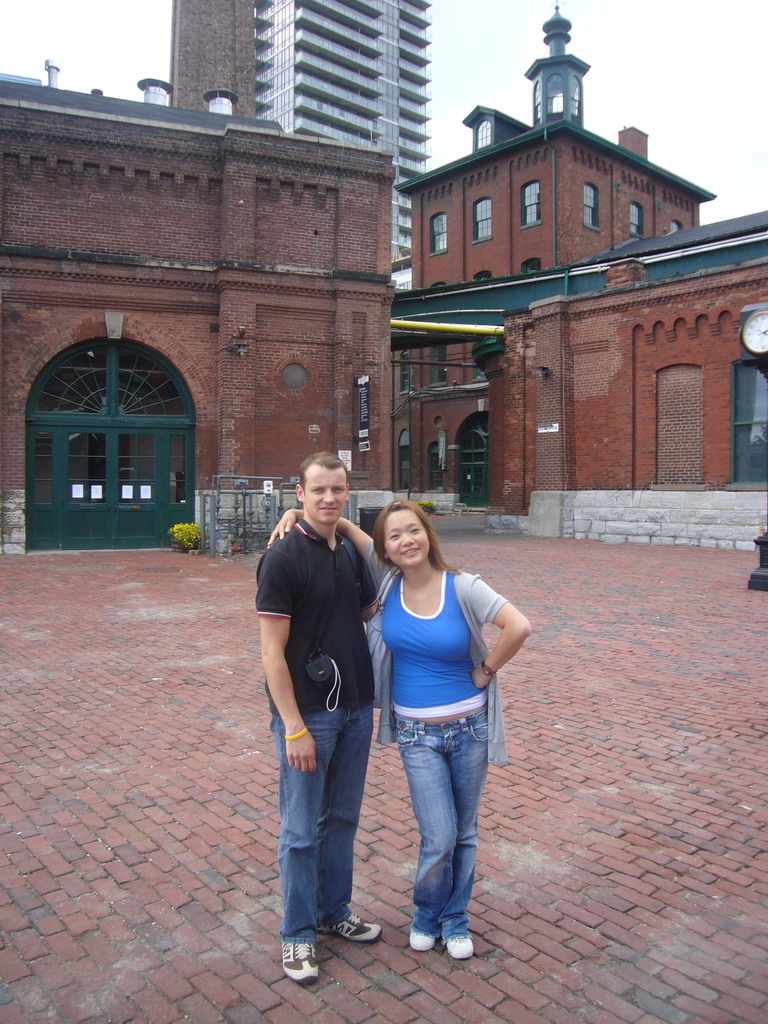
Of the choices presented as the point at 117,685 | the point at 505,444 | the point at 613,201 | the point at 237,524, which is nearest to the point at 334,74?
the point at 613,201

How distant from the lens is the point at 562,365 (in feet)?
67.6

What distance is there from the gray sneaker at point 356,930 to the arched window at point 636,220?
40991 millimetres

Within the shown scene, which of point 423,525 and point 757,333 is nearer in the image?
point 423,525

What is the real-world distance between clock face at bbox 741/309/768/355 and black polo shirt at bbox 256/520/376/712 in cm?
1054

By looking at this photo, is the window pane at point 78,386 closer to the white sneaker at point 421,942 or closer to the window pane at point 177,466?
the window pane at point 177,466

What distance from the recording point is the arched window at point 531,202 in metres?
36.3

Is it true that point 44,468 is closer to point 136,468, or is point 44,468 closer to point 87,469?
point 87,469

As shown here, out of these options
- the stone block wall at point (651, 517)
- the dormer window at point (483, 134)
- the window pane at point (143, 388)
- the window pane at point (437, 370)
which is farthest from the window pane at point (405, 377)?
the window pane at point (143, 388)

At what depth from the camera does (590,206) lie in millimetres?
36906

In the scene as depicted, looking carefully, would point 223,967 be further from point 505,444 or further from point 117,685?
point 505,444

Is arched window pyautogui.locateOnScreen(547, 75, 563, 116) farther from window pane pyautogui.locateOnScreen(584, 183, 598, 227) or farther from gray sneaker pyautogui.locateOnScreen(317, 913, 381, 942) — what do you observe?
gray sneaker pyautogui.locateOnScreen(317, 913, 381, 942)

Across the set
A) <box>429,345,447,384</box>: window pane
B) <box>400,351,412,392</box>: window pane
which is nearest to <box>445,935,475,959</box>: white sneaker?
<box>429,345,447,384</box>: window pane

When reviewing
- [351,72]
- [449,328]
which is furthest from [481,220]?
[351,72]

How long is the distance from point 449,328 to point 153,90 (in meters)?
12.3
